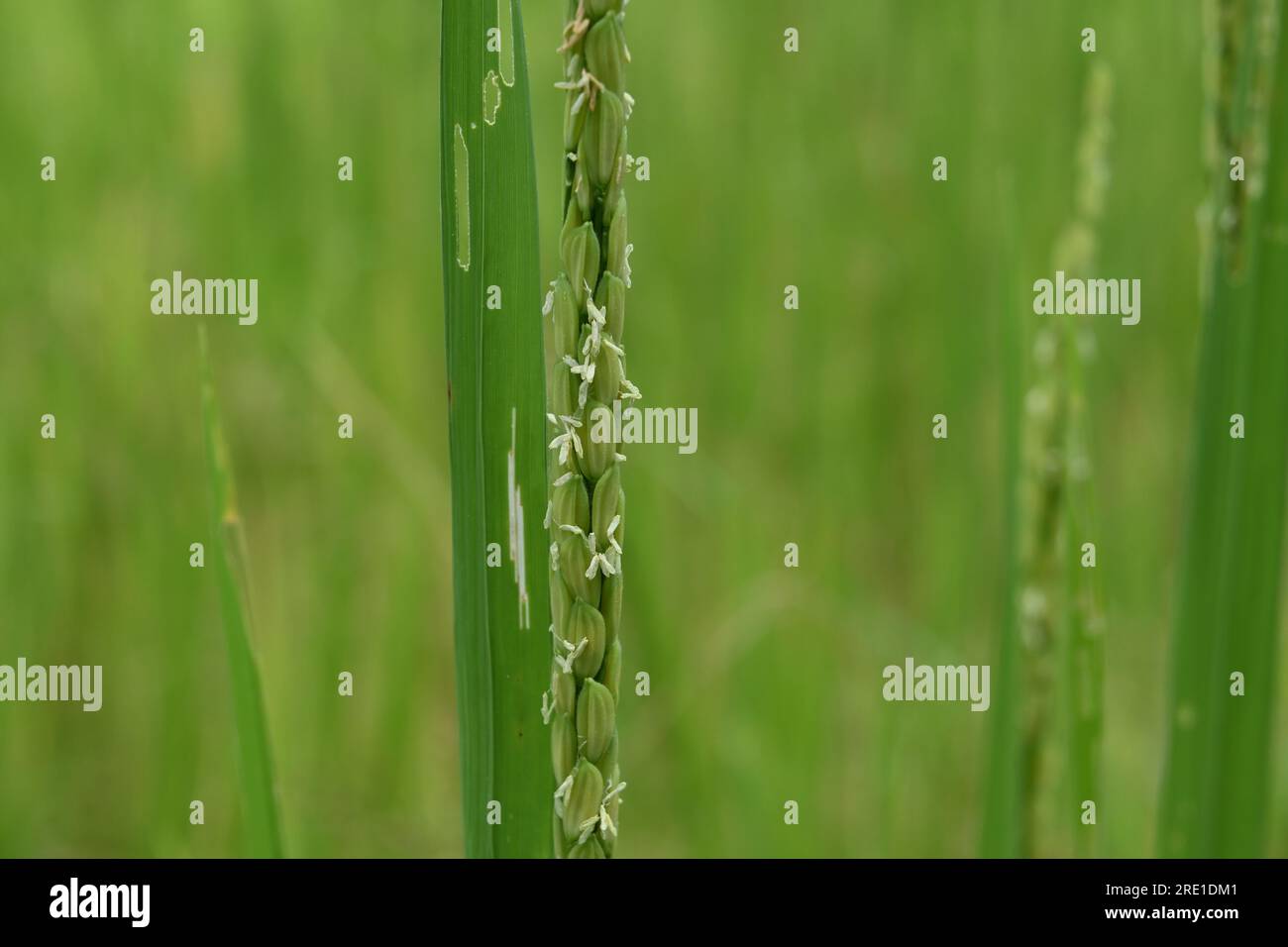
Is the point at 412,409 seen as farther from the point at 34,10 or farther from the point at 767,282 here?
the point at 34,10

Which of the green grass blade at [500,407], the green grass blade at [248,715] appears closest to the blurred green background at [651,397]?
the green grass blade at [248,715]

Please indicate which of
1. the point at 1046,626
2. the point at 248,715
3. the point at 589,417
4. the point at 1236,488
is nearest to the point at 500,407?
the point at 589,417

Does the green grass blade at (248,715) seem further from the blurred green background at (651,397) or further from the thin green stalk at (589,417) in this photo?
the blurred green background at (651,397)

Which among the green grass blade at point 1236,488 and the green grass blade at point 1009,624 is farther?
the green grass blade at point 1009,624

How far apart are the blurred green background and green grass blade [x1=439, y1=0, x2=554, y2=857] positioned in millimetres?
1301

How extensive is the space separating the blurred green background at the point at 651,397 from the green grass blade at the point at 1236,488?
0.96 metres

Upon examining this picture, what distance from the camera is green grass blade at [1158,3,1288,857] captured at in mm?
1014

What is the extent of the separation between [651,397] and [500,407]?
6.06ft

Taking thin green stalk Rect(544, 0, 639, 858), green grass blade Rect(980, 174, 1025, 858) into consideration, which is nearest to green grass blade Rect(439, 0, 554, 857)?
thin green stalk Rect(544, 0, 639, 858)

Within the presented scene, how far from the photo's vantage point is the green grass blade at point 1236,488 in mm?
1014

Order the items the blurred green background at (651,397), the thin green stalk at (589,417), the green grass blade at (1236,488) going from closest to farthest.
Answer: the thin green stalk at (589,417)
the green grass blade at (1236,488)
the blurred green background at (651,397)

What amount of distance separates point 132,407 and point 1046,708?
6.57 ft

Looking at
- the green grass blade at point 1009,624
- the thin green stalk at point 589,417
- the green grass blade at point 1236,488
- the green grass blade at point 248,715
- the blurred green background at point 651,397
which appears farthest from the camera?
the blurred green background at point 651,397

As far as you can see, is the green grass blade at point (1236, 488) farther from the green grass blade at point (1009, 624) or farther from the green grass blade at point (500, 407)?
the green grass blade at point (500, 407)
